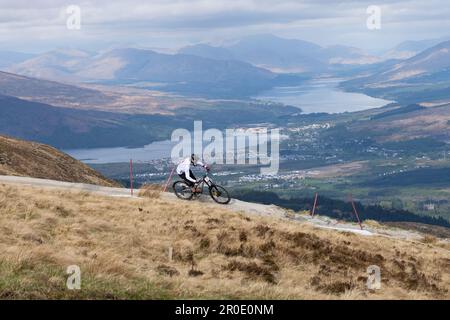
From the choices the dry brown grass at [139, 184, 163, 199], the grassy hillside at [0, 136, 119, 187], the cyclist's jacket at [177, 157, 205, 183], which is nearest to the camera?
the cyclist's jacket at [177, 157, 205, 183]

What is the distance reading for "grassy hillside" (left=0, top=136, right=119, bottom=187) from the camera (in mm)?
43375

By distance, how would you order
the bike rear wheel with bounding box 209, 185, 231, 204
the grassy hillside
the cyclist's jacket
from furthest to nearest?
the grassy hillside < the bike rear wheel with bounding box 209, 185, 231, 204 < the cyclist's jacket

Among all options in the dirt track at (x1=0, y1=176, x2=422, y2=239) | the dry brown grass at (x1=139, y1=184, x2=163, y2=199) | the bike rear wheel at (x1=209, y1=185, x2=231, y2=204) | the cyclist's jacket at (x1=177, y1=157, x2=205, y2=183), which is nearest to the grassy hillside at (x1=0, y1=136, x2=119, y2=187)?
the dirt track at (x1=0, y1=176, x2=422, y2=239)

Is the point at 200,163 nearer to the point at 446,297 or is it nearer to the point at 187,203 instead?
the point at 187,203

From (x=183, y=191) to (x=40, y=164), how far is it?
21.0 m

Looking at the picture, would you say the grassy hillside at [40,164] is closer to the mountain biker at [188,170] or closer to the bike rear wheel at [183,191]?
the bike rear wheel at [183,191]

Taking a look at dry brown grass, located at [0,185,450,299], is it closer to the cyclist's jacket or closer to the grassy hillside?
the cyclist's jacket

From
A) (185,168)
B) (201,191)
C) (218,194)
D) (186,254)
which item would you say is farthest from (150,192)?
(186,254)

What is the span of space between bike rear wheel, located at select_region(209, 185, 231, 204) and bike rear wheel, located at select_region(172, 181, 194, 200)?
1.06 m

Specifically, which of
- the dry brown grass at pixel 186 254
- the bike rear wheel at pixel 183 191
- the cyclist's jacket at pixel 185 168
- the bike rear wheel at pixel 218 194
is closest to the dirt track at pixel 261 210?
the bike rear wheel at pixel 218 194

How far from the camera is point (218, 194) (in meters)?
30.2

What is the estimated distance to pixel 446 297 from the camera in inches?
782
